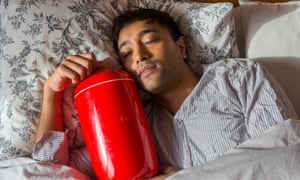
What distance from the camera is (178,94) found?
126cm

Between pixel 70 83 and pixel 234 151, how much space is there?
18.8 inches

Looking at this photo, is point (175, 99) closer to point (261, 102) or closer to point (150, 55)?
point (150, 55)

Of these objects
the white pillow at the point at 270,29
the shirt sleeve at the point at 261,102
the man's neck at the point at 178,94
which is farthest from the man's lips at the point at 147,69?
the white pillow at the point at 270,29

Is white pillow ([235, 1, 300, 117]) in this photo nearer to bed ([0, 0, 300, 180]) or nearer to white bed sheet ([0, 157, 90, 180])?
bed ([0, 0, 300, 180])

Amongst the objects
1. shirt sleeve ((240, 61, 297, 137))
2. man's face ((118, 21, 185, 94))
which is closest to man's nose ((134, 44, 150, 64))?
man's face ((118, 21, 185, 94))

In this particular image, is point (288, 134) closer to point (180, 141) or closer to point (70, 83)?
point (180, 141)

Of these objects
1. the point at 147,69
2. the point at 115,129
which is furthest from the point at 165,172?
the point at 147,69

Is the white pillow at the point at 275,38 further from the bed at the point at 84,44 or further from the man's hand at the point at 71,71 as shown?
the man's hand at the point at 71,71

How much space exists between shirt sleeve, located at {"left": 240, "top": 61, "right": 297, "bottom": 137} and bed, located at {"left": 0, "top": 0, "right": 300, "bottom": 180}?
66mm

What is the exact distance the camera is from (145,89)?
1202mm

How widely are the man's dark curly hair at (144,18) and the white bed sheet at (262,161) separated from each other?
0.45 m

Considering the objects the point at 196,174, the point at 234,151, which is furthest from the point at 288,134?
the point at 196,174

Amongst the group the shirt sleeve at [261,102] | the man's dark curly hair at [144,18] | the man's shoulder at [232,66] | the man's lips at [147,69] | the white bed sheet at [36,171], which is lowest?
the white bed sheet at [36,171]

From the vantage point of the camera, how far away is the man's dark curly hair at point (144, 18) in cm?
127
